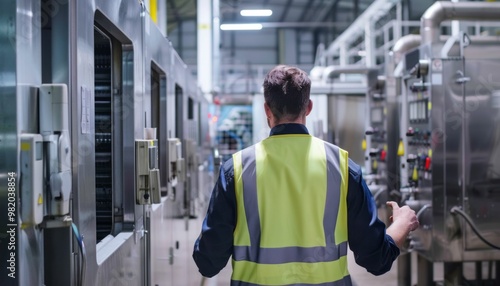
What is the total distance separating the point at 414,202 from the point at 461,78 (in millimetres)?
1000

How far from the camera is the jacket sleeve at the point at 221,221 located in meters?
1.70

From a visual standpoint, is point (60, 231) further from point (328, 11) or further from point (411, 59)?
point (328, 11)

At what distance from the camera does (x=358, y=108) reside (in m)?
8.02

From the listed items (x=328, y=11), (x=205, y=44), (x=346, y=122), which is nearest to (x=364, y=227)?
(x=346, y=122)

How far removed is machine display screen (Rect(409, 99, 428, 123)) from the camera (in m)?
4.30

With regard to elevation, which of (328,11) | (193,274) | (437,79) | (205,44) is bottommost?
(193,274)

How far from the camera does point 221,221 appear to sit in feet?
5.57

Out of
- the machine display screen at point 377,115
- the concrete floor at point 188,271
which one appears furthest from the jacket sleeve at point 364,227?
the machine display screen at point 377,115

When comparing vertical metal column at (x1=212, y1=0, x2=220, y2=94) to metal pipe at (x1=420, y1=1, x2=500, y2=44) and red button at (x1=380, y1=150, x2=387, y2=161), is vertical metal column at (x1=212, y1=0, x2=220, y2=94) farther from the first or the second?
metal pipe at (x1=420, y1=1, x2=500, y2=44)

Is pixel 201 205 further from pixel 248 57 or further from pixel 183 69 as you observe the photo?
pixel 248 57

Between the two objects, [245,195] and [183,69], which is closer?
[245,195]

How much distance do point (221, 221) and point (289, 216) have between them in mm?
202

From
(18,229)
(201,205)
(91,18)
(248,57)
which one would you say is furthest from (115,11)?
(248,57)

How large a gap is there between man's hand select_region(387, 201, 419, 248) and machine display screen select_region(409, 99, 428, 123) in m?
2.52
